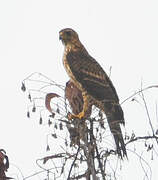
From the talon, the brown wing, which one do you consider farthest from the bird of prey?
the talon

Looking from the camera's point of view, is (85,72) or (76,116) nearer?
(76,116)

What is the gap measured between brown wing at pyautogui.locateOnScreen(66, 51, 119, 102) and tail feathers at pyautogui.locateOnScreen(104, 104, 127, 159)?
0.95m

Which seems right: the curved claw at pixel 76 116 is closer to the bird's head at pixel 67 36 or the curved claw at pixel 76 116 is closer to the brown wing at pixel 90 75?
the brown wing at pixel 90 75

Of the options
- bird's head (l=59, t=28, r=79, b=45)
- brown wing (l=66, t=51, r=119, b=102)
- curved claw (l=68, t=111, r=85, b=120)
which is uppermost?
bird's head (l=59, t=28, r=79, b=45)

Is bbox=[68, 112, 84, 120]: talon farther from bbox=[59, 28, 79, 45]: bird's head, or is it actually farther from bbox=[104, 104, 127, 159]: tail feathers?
bbox=[59, 28, 79, 45]: bird's head

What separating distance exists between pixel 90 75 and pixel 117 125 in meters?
2.33

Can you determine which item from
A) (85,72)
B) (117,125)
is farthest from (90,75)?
(117,125)

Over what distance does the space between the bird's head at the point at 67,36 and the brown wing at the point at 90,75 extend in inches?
12.7

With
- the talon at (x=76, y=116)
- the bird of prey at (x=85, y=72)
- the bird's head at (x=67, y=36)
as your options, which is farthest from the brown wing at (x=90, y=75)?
the talon at (x=76, y=116)

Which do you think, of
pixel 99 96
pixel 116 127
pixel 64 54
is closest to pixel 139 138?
pixel 116 127

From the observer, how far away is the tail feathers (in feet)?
22.3

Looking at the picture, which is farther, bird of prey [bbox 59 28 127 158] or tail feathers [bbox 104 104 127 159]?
bird of prey [bbox 59 28 127 158]

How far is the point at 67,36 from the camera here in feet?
34.0

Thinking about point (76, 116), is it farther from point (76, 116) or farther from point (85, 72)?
point (85, 72)
